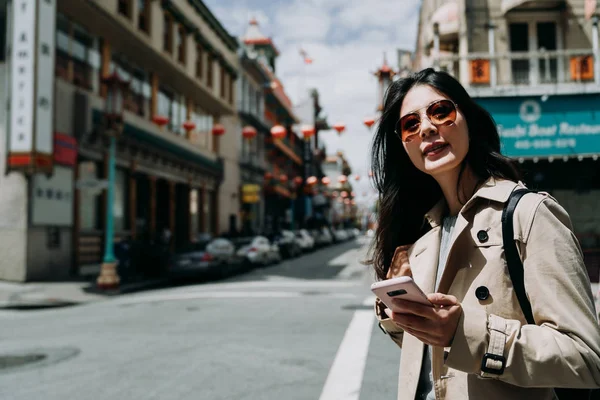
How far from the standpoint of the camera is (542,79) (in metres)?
19.7

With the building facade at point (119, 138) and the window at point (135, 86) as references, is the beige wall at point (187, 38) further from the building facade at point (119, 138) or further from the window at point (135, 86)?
the window at point (135, 86)

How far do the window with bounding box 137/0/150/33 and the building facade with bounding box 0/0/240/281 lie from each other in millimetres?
45

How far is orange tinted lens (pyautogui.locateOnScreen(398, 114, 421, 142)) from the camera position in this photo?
2070 millimetres

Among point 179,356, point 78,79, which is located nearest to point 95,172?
point 78,79

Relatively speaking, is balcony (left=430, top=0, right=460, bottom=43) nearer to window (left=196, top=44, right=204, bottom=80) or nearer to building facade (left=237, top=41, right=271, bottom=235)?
window (left=196, top=44, right=204, bottom=80)

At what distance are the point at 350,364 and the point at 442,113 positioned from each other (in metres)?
4.98

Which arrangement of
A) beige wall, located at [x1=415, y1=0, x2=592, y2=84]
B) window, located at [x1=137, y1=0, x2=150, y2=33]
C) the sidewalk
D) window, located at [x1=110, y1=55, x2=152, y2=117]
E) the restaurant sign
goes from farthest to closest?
1. window, located at [x1=137, y1=0, x2=150, y2=33]
2. window, located at [x1=110, y1=55, x2=152, y2=117]
3. beige wall, located at [x1=415, y1=0, x2=592, y2=84]
4. the restaurant sign
5. the sidewalk

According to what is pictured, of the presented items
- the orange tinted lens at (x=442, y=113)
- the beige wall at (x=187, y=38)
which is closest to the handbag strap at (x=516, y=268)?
the orange tinted lens at (x=442, y=113)

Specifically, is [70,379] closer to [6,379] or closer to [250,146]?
[6,379]

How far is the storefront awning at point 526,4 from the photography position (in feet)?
64.3

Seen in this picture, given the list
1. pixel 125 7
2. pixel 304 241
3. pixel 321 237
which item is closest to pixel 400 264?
pixel 125 7

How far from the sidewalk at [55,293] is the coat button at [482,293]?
13.1 meters

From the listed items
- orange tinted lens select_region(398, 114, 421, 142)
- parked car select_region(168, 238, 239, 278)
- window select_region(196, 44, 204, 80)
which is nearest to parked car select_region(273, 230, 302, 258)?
window select_region(196, 44, 204, 80)

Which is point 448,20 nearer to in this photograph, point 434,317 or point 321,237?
point 434,317
